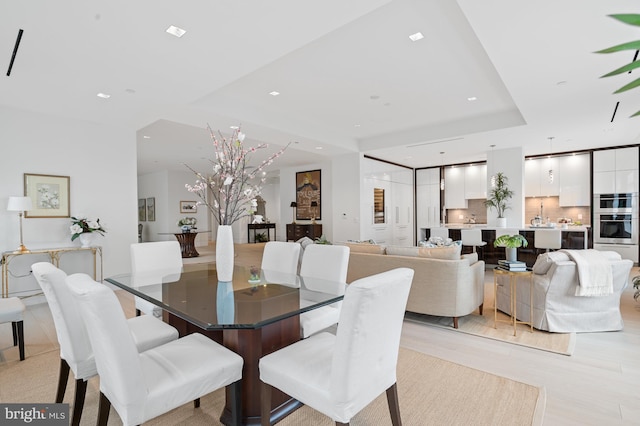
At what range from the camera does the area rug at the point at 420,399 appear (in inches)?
79.3

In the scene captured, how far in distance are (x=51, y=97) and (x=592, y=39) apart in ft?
18.9

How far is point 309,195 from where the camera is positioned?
9.89 meters

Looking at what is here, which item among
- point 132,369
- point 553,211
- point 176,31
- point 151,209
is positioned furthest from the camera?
point 151,209

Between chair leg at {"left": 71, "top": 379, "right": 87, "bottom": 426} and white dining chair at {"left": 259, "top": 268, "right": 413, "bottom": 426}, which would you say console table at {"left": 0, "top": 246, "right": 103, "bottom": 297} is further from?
white dining chair at {"left": 259, "top": 268, "right": 413, "bottom": 426}

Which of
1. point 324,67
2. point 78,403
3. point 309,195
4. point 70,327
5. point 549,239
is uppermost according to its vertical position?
point 324,67

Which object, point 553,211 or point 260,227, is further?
point 260,227

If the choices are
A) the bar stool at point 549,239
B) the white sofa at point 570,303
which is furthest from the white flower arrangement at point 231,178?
the bar stool at point 549,239

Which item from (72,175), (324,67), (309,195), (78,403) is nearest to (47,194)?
(72,175)

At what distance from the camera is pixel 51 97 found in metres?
4.06

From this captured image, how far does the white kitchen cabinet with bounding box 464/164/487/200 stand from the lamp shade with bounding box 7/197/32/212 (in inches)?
374

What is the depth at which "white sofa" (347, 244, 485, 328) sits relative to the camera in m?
3.45

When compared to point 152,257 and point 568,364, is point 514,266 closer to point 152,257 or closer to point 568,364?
point 568,364

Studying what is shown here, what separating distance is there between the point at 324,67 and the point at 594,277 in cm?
359

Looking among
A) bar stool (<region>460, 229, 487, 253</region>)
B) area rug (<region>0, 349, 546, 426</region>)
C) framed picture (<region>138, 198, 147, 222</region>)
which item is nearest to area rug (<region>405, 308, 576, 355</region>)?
area rug (<region>0, 349, 546, 426</region>)
